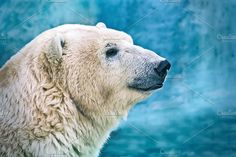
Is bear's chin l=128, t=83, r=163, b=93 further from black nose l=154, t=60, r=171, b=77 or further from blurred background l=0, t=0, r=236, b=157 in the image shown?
blurred background l=0, t=0, r=236, b=157

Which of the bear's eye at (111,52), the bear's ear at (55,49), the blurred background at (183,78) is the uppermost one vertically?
the bear's ear at (55,49)

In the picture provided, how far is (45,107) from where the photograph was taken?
2.36 m

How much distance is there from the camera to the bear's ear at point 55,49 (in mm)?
2361

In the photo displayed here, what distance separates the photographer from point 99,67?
247 centimetres

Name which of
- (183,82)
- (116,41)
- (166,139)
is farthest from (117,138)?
Result: (116,41)

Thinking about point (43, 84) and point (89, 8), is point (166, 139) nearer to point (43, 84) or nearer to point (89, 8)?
point (89, 8)

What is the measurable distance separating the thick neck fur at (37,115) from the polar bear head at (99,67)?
0.06 m

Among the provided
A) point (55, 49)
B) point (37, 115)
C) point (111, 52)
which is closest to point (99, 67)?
point (111, 52)

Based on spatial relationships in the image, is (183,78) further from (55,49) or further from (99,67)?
(55,49)

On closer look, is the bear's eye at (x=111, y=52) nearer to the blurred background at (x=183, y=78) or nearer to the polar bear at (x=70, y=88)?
the polar bear at (x=70, y=88)

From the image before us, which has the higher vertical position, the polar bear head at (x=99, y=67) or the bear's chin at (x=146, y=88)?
the polar bear head at (x=99, y=67)

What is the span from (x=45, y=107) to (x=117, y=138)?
1044 millimetres

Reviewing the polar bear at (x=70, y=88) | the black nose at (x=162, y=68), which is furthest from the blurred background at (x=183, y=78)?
the black nose at (x=162, y=68)

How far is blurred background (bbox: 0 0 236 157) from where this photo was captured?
3258 millimetres
